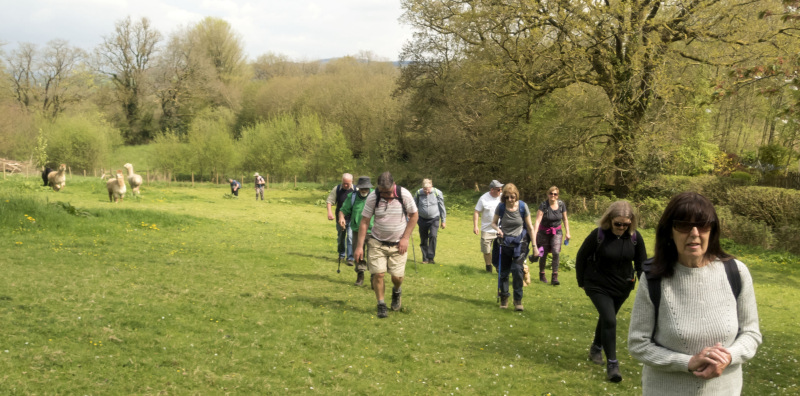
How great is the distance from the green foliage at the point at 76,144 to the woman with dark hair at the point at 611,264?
56.5m

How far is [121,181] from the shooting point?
24406 millimetres

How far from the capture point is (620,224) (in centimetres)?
593

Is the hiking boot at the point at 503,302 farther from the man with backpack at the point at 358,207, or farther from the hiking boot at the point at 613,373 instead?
the hiking boot at the point at 613,373

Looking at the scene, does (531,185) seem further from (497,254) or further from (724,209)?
(497,254)

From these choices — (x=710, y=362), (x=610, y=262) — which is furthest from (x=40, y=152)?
(x=710, y=362)

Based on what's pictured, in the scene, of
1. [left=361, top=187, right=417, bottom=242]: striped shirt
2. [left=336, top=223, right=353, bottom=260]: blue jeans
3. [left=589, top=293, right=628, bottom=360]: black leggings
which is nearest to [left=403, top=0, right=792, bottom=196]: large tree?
[left=336, top=223, right=353, bottom=260]: blue jeans

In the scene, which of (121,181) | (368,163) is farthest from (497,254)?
(368,163)

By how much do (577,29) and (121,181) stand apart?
2099 cm

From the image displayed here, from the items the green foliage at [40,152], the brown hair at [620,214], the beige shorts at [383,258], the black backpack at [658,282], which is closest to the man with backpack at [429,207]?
the beige shorts at [383,258]

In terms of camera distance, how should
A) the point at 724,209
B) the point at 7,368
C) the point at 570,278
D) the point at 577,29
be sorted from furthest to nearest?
the point at 577,29 → the point at 724,209 → the point at 570,278 → the point at 7,368

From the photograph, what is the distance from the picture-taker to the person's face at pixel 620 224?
19.3ft

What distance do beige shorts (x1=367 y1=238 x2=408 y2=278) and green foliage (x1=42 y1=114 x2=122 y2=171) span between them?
53.4 meters

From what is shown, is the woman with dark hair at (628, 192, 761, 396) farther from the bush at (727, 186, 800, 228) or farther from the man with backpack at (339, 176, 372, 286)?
the bush at (727, 186, 800, 228)

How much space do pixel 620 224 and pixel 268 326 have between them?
15.2ft
